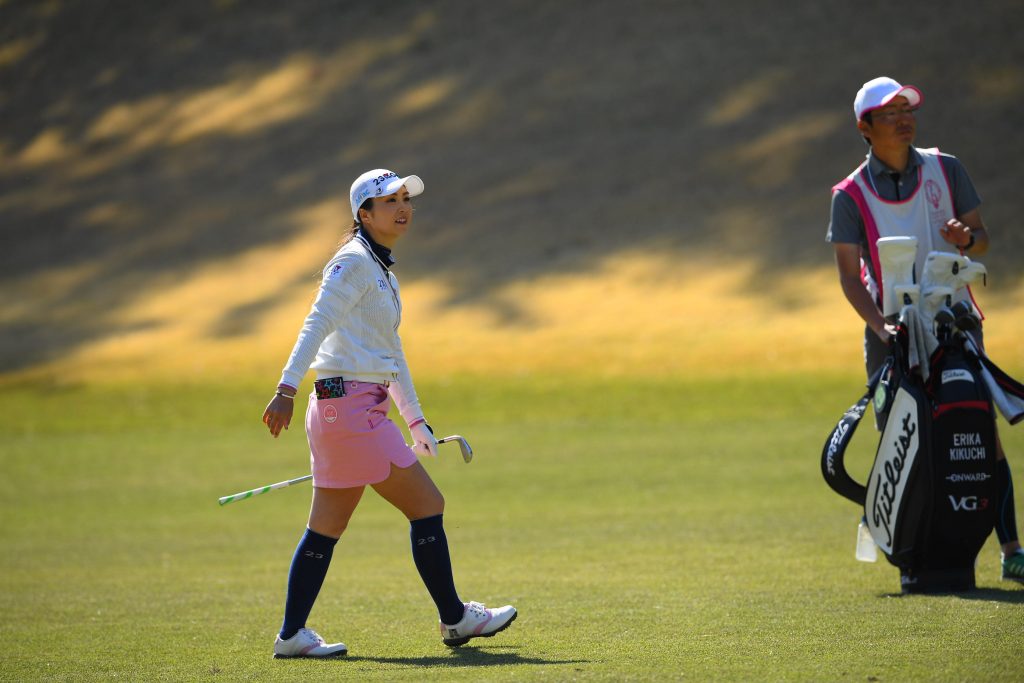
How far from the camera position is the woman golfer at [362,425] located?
16.0 ft

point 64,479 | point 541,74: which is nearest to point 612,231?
point 541,74

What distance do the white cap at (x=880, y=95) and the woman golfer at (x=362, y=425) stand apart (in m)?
2.08

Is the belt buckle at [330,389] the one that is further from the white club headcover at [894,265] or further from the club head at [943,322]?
the club head at [943,322]

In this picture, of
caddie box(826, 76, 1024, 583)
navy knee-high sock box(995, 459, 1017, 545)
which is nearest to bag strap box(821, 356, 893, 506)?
caddie box(826, 76, 1024, 583)

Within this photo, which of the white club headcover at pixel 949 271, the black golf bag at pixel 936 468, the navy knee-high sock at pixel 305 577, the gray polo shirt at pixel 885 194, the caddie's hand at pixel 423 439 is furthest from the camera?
the gray polo shirt at pixel 885 194

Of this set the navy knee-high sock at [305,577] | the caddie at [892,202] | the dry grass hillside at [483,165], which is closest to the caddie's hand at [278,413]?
the navy knee-high sock at [305,577]

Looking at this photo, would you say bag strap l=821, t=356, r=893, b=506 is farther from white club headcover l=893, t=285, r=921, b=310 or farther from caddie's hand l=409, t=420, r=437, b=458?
caddie's hand l=409, t=420, r=437, b=458

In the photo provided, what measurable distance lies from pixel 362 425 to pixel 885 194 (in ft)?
8.33

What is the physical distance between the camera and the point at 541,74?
29.3 metres

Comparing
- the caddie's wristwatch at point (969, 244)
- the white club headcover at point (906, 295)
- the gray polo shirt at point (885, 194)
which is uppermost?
the gray polo shirt at point (885, 194)

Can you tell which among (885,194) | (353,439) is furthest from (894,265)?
(353,439)

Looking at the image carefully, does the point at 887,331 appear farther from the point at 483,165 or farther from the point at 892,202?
the point at 483,165

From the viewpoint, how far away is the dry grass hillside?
72.5ft

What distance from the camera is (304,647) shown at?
489cm
